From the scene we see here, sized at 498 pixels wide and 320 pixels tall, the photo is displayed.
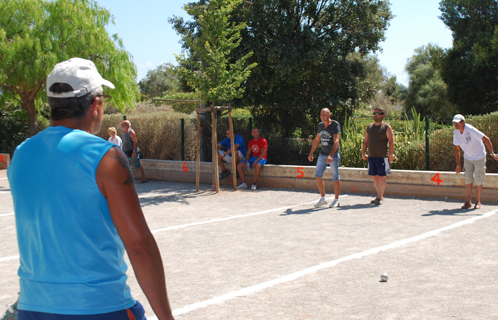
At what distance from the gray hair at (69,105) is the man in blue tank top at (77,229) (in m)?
0.02

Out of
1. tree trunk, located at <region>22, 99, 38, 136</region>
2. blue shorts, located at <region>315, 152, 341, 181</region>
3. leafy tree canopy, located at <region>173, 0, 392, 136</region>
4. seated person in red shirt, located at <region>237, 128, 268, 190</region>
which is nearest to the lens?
blue shorts, located at <region>315, 152, 341, 181</region>

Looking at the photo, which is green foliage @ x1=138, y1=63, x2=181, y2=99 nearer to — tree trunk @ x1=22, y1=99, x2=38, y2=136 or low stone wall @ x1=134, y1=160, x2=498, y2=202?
tree trunk @ x1=22, y1=99, x2=38, y2=136

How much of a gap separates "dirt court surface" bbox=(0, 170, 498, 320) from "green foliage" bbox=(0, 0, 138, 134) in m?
11.2

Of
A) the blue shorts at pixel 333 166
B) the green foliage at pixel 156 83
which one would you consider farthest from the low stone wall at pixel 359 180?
the green foliage at pixel 156 83

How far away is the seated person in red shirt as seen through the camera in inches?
507

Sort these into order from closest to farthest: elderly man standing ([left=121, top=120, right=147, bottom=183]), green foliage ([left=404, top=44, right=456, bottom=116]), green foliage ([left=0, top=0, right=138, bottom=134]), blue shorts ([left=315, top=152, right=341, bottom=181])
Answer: blue shorts ([left=315, top=152, right=341, bottom=181]) → elderly man standing ([left=121, top=120, right=147, bottom=183]) → green foliage ([left=0, top=0, right=138, bottom=134]) → green foliage ([left=404, top=44, right=456, bottom=116])

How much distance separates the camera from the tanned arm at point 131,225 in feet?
5.54

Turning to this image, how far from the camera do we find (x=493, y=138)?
1177 centimetres

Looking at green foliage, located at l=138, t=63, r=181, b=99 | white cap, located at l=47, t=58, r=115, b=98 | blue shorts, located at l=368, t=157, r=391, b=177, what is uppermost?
green foliage, located at l=138, t=63, r=181, b=99

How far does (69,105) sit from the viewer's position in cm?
184

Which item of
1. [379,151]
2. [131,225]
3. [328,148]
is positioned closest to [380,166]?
[379,151]

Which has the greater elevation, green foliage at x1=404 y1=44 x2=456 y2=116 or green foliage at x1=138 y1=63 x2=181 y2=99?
green foliage at x1=138 y1=63 x2=181 y2=99

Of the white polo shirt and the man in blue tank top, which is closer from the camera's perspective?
the man in blue tank top

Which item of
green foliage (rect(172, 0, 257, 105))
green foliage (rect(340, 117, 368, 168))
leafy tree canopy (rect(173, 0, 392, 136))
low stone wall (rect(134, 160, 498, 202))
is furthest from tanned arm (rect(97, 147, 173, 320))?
leafy tree canopy (rect(173, 0, 392, 136))
